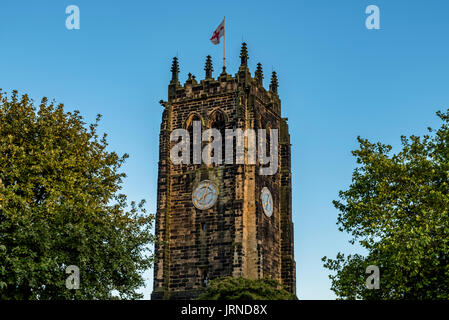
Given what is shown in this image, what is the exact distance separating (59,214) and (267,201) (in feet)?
89.6

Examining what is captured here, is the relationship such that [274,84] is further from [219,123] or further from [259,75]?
[219,123]

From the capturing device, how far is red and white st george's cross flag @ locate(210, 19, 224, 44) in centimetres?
5894

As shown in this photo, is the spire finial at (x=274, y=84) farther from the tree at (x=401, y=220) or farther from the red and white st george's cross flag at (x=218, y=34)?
the tree at (x=401, y=220)

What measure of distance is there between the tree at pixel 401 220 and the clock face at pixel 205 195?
18931 millimetres

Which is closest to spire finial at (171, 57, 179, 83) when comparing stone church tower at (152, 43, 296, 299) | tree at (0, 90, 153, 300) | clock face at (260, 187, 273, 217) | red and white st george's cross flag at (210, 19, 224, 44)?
stone church tower at (152, 43, 296, 299)

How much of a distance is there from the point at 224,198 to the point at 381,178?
2095cm

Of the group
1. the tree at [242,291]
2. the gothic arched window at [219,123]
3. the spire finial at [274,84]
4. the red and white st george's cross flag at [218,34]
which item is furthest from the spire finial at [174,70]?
the tree at [242,291]

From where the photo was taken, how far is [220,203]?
5466 cm

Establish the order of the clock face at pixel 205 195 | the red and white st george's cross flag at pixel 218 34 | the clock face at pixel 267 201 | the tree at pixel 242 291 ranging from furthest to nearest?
the red and white st george's cross flag at pixel 218 34, the clock face at pixel 267 201, the clock face at pixel 205 195, the tree at pixel 242 291

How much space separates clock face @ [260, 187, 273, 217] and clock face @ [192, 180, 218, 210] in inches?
151

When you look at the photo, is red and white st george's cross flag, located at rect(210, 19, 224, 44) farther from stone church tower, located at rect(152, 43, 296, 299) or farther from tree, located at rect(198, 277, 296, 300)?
tree, located at rect(198, 277, 296, 300)

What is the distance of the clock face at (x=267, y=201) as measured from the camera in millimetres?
55781

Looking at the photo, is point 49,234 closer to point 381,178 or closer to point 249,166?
point 381,178
